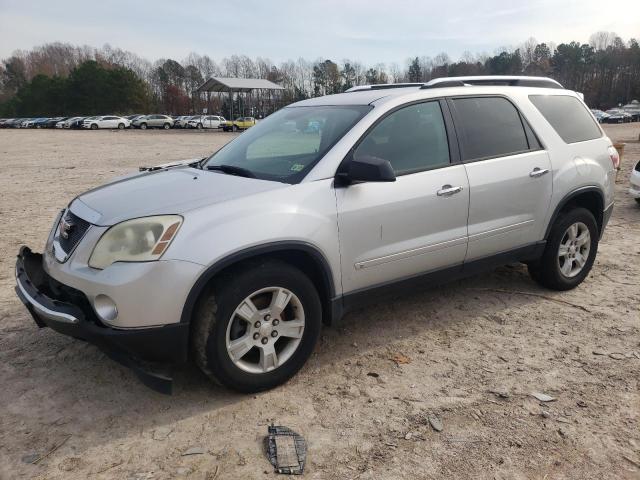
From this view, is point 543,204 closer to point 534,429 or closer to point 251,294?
point 534,429

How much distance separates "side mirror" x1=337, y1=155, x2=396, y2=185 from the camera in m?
3.17

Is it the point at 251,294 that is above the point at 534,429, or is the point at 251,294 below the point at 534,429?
above

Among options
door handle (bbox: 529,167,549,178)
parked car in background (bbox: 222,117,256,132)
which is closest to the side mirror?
door handle (bbox: 529,167,549,178)

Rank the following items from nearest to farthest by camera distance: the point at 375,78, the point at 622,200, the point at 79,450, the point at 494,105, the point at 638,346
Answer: the point at 79,450, the point at 638,346, the point at 494,105, the point at 622,200, the point at 375,78

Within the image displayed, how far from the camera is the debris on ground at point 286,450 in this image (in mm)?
2592

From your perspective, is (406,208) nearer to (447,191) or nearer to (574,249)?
(447,191)

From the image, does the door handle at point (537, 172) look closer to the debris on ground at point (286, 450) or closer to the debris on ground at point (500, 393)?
the debris on ground at point (500, 393)

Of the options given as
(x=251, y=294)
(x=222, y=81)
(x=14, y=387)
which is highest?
(x=222, y=81)

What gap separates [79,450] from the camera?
2727 millimetres

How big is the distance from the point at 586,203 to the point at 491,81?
1.54m

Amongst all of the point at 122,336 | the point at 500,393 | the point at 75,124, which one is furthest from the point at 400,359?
the point at 75,124

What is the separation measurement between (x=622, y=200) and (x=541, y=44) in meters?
124

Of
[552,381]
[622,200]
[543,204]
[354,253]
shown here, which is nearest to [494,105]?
[543,204]

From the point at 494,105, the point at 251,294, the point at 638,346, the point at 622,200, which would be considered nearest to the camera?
the point at 251,294
